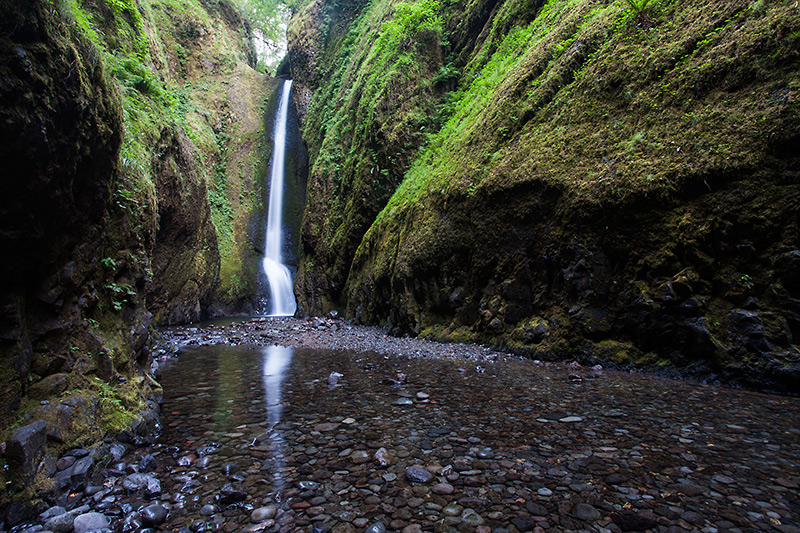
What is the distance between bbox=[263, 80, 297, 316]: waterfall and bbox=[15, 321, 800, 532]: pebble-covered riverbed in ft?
61.3

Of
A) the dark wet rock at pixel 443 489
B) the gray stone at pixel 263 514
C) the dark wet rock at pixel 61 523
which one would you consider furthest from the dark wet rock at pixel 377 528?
the dark wet rock at pixel 61 523

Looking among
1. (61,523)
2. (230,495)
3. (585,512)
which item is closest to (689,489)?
(585,512)

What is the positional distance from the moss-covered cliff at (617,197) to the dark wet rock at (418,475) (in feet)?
14.3

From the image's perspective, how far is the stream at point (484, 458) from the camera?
2.18m

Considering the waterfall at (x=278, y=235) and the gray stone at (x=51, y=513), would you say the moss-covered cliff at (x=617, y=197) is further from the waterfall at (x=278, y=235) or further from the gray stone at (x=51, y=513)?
the waterfall at (x=278, y=235)

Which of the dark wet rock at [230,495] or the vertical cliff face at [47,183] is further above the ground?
the vertical cliff face at [47,183]

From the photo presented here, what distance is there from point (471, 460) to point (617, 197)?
5.16 meters

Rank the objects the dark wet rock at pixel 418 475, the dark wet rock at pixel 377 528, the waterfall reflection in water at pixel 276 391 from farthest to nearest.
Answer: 1. the waterfall reflection in water at pixel 276 391
2. the dark wet rock at pixel 418 475
3. the dark wet rock at pixel 377 528

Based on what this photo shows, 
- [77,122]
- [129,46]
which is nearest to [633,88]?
[77,122]

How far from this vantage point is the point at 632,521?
80.9 inches

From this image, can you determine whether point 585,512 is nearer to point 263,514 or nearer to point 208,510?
point 263,514

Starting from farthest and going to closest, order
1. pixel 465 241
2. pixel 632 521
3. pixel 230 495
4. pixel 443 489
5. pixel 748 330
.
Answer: pixel 465 241 → pixel 748 330 → pixel 443 489 → pixel 230 495 → pixel 632 521

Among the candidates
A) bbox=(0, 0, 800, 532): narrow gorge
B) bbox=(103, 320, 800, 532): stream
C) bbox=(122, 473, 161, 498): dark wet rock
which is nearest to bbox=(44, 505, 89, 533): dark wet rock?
bbox=(0, 0, 800, 532): narrow gorge

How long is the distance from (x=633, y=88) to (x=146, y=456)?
8677 millimetres
